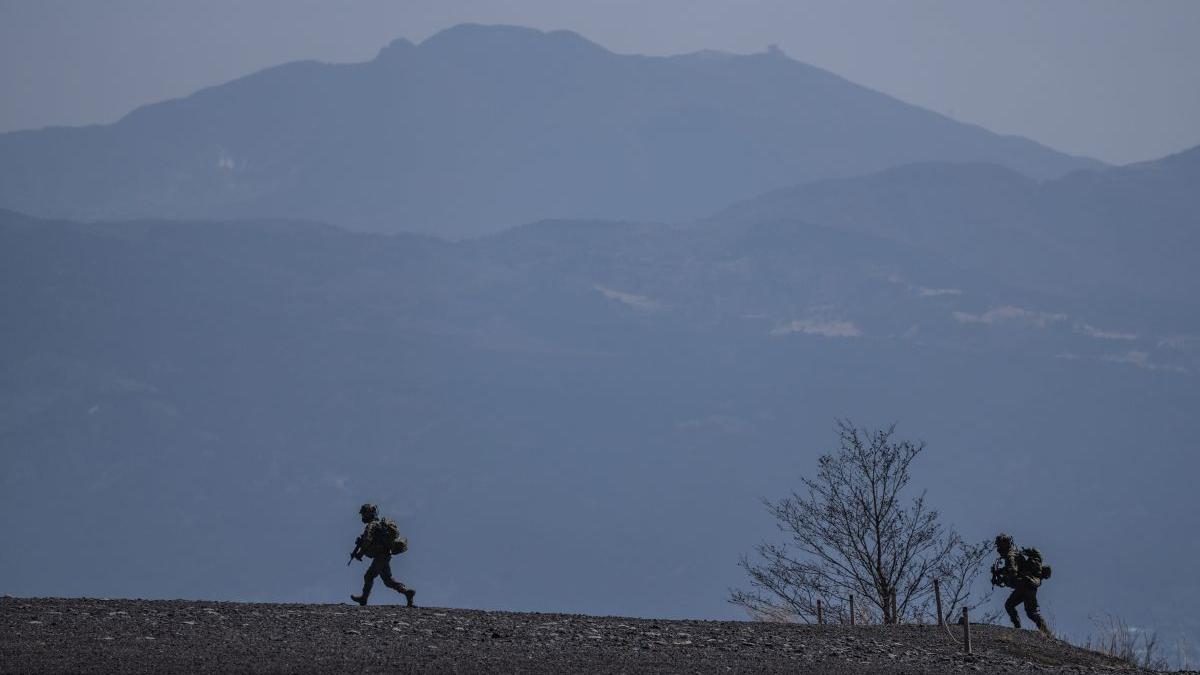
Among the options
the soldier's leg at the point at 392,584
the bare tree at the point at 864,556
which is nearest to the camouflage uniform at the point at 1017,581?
the bare tree at the point at 864,556

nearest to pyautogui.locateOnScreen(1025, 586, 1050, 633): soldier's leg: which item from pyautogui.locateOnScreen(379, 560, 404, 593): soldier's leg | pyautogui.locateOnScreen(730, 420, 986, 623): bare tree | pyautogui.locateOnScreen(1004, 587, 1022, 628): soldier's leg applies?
pyautogui.locateOnScreen(1004, 587, 1022, 628): soldier's leg

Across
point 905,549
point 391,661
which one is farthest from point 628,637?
point 905,549

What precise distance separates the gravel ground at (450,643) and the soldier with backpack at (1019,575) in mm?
595

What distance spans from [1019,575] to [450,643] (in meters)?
10.2

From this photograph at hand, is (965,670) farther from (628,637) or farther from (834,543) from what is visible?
(834,543)

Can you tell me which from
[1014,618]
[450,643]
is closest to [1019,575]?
[1014,618]

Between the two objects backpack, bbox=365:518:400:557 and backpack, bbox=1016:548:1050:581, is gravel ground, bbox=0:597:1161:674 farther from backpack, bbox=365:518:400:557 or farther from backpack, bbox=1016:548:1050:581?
backpack, bbox=1016:548:1050:581

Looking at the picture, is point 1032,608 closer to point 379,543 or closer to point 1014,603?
point 1014,603

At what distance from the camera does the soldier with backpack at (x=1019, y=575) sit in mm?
24516

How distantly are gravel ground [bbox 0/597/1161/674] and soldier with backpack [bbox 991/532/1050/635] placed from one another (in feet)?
1.95

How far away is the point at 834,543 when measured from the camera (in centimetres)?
3266

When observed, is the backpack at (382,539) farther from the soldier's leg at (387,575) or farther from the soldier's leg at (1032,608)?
the soldier's leg at (1032,608)

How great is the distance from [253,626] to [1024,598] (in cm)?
1235

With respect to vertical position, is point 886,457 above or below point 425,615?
above
